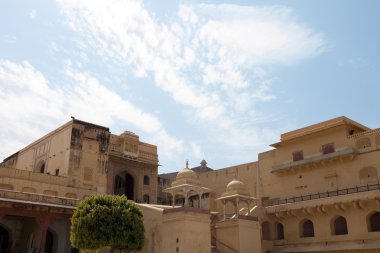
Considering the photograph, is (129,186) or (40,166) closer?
(40,166)

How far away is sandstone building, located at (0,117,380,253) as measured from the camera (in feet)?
86.5

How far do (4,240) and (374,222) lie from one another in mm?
25962

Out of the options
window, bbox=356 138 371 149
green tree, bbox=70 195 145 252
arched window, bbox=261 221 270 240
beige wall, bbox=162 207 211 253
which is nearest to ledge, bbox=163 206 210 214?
beige wall, bbox=162 207 211 253

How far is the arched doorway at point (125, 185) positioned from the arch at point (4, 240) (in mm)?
11689

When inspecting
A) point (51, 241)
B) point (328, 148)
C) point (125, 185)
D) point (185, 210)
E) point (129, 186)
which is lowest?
point (51, 241)

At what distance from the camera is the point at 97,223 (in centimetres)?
2228

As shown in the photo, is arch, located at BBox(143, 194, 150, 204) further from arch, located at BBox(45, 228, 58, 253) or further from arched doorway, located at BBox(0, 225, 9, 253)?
arched doorway, located at BBox(0, 225, 9, 253)

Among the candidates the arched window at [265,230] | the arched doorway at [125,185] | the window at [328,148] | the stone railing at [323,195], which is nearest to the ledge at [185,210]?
the arched window at [265,230]

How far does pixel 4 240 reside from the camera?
98.2 feet

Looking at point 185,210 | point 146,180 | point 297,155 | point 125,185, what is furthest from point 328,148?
point 125,185

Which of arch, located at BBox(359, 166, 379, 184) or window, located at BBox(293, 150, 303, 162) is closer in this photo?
arch, located at BBox(359, 166, 379, 184)

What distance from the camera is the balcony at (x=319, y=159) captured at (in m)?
31.1

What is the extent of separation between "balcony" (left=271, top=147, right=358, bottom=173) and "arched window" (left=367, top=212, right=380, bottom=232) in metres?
4.92

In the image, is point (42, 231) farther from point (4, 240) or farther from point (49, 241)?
point (4, 240)
